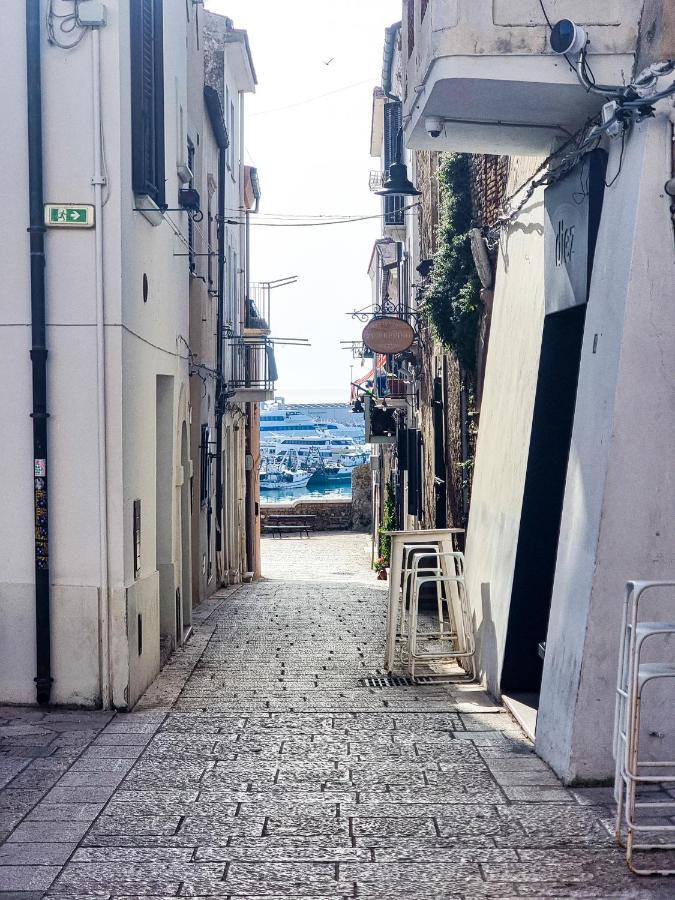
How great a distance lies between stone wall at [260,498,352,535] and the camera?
4350 cm

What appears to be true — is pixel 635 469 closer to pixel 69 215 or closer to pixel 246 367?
pixel 69 215

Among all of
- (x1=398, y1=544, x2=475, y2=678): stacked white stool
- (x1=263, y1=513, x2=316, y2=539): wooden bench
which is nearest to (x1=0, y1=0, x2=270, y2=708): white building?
(x1=398, y1=544, x2=475, y2=678): stacked white stool

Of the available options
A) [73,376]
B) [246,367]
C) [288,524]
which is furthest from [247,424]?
[73,376]

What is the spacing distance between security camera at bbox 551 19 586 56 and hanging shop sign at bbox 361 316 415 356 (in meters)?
11.9

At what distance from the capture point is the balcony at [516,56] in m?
7.31

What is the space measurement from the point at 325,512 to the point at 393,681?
110 feet

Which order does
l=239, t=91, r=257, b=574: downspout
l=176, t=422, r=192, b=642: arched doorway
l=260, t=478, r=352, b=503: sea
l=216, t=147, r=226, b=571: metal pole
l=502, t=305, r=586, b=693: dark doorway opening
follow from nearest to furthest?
l=502, t=305, r=586, b=693: dark doorway opening < l=176, t=422, r=192, b=642: arched doorway < l=216, t=147, r=226, b=571: metal pole < l=239, t=91, r=257, b=574: downspout < l=260, t=478, r=352, b=503: sea

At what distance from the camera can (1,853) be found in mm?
5516

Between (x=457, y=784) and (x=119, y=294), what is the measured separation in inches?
180

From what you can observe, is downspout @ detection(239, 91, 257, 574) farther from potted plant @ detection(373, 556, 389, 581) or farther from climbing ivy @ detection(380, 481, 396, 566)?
climbing ivy @ detection(380, 481, 396, 566)

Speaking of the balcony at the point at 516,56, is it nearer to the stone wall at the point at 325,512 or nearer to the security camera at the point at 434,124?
the security camera at the point at 434,124

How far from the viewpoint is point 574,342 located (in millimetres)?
8820

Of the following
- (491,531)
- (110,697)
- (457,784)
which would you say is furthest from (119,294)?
(457,784)

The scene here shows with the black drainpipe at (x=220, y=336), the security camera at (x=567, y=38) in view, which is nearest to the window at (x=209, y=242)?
the black drainpipe at (x=220, y=336)
